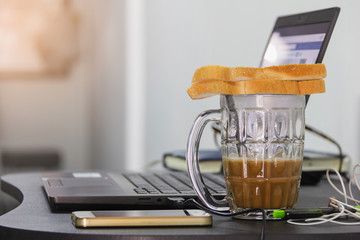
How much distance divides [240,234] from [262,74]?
0.20 meters

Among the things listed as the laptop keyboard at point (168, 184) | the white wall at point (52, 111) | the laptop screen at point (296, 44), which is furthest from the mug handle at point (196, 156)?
the white wall at point (52, 111)

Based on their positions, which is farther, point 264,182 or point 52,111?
point 52,111

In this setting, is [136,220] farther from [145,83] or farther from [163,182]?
[145,83]

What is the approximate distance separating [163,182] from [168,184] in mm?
39

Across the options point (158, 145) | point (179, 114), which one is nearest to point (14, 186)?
point (179, 114)

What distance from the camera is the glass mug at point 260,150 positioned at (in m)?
0.72

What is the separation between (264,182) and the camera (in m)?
0.72

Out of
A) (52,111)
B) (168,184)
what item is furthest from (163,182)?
(52,111)

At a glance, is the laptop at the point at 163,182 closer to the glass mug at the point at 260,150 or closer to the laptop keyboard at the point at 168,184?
Result: the laptop keyboard at the point at 168,184

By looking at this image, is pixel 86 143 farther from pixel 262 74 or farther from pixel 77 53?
pixel 262 74

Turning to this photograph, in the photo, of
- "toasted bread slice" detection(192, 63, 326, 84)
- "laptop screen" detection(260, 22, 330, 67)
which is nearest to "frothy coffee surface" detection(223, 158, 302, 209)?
"toasted bread slice" detection(192, 63, 326, 84)

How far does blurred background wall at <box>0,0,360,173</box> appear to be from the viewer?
1453 mm

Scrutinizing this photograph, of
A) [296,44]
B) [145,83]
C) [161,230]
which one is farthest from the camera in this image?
[145,83]

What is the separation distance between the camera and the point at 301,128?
2.48 feet
